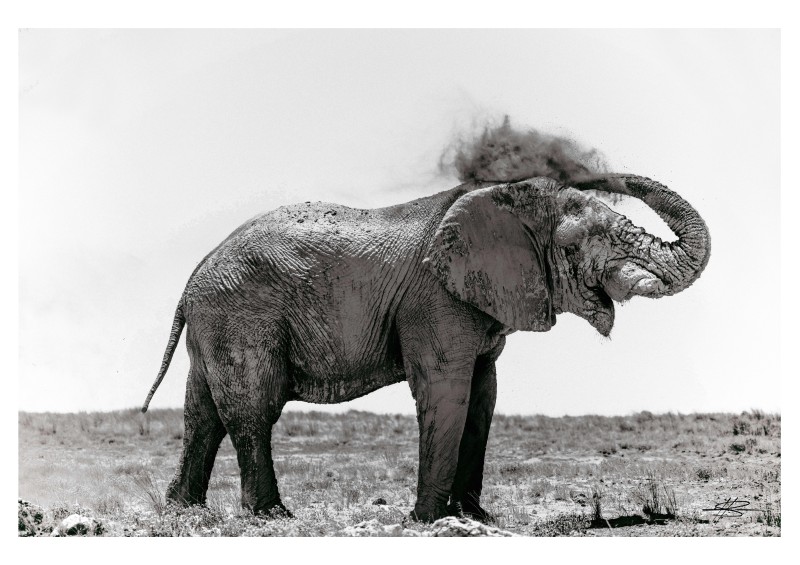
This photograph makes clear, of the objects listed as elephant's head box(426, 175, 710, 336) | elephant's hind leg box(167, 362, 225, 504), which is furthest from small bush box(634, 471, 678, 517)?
elephant's hind leg box(167, 362, 225, 504)

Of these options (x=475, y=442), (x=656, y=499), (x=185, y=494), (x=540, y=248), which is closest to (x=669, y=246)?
(x=540, y=248)

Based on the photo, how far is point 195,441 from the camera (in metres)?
14.5

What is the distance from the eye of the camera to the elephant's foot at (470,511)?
1354 cm

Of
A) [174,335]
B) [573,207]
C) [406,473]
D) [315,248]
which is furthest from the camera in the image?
[406,473]

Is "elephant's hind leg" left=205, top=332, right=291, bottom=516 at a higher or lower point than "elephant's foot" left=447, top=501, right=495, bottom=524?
higher

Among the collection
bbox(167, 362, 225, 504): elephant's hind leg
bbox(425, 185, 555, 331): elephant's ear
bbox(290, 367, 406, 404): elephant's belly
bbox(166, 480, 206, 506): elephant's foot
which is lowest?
bbox(166, 480, 206, 506): elephant's foot

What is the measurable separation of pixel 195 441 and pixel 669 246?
19.7 feet

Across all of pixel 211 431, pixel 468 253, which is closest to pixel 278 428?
pixel 211 431

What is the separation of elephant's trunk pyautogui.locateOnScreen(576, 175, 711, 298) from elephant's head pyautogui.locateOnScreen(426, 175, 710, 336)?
0.02 meters

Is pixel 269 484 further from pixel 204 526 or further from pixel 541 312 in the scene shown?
pixel 541 312

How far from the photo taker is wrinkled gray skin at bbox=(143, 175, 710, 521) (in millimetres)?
13086

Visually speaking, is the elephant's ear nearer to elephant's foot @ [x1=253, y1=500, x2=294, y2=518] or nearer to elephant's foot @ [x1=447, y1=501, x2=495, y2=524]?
elephant's foot @ [x1=447, y1=501, x2=495, y2=524]

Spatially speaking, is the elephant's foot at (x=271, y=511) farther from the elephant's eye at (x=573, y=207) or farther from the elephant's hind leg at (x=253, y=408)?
the elephant's eye at (x=573, y=207)

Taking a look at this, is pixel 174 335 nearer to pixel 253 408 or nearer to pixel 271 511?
pixel 253 408
